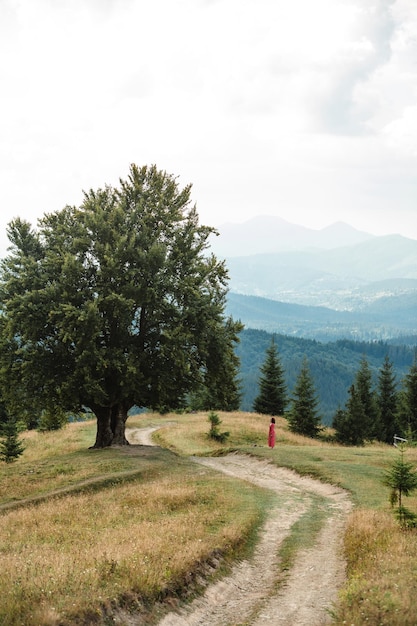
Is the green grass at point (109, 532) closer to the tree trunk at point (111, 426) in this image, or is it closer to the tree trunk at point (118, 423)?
the tree trunk at point (111, 426)

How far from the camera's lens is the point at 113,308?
30.5 metres

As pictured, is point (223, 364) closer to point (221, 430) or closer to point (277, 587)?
point (221, 430)

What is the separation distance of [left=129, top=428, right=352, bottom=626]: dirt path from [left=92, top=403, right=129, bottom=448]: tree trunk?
16962 mm

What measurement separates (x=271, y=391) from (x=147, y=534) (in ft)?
196

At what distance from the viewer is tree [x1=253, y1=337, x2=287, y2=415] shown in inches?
2835

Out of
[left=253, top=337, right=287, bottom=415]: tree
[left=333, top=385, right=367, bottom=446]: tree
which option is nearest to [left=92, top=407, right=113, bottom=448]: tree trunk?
[left=333, top=385, right=367, bottom=446]: tree

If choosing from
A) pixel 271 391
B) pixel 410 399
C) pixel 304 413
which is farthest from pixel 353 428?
pixel 271 391

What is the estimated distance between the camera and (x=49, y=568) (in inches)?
438

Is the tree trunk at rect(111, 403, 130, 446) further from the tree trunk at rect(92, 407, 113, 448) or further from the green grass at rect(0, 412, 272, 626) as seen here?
the green grass at rect(0, 412, 272, 626)

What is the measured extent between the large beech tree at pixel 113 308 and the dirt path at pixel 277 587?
1434 centimetres

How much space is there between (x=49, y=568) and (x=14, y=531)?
19.2 ft

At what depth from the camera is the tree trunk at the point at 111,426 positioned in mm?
33875

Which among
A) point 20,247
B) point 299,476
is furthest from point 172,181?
point 299,476

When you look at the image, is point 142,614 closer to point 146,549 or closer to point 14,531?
point 146,549
